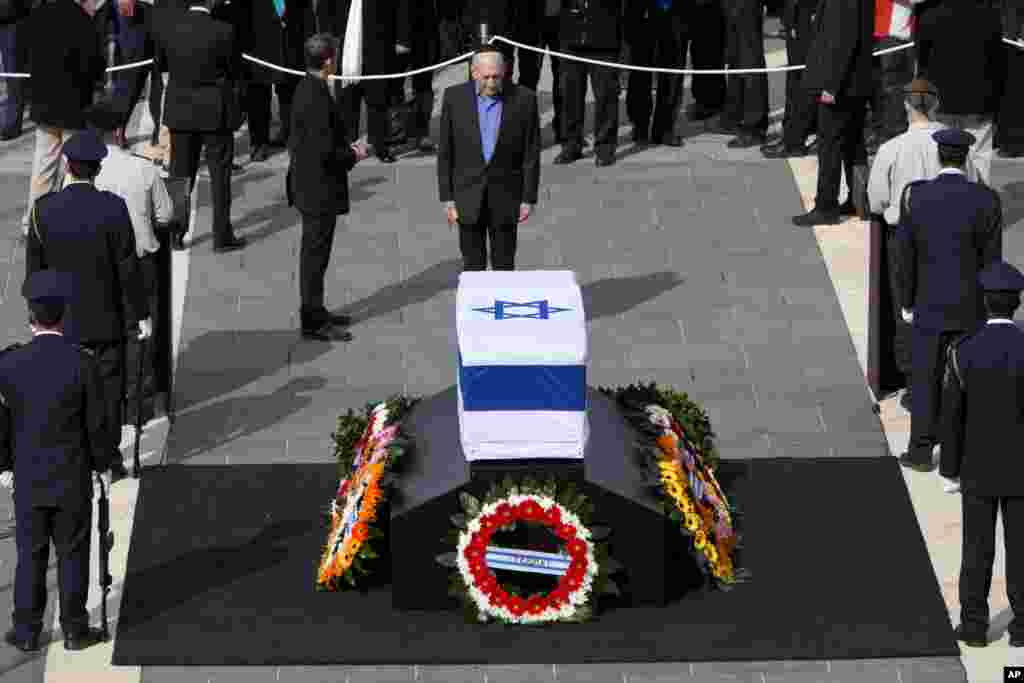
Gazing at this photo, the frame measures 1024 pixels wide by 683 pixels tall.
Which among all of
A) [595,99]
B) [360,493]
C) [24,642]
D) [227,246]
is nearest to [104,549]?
[24,642]

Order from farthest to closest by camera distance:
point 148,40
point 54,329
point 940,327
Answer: point 148,40, point 940,327, point 54,329

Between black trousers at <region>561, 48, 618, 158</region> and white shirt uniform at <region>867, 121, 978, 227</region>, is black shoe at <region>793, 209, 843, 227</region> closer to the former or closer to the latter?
black trousers at <region>561, 48, 618, 158</region>

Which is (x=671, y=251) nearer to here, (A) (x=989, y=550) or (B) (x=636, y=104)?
(B) (x=636, y=104)

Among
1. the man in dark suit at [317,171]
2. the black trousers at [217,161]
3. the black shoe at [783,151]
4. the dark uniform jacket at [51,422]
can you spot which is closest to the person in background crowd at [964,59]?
the black shoe at [783,151]

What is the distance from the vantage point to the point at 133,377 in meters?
16.2

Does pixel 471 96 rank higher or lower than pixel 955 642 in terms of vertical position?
higher

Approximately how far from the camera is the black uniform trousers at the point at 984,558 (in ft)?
42.9

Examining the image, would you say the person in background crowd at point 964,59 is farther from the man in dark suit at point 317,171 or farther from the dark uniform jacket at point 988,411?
the dark uniform jacket at point 988,411

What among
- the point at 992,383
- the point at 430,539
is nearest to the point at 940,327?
the point at 992,383

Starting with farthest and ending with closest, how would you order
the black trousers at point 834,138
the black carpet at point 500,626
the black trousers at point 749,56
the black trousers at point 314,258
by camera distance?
the black trousers at point 749,56 → the black trousers at point 834,138 → the black trousers at point 314,258 → the black carpet at point 500,626

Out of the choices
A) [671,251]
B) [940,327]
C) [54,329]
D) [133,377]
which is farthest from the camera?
[671,251]

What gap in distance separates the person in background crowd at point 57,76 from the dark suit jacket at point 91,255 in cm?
450

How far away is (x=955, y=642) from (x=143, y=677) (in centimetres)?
387

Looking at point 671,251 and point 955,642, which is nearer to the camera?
point 955,642
